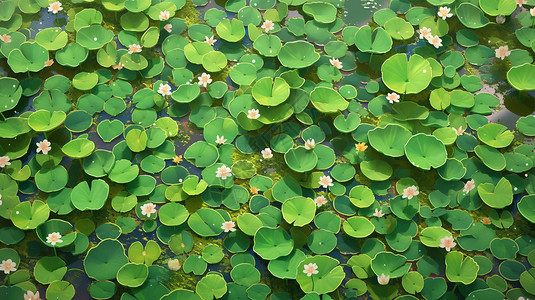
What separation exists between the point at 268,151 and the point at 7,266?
1.33 meters

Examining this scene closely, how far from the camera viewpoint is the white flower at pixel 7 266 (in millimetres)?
2451

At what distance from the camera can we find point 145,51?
308 cm

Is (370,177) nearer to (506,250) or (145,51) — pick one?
(506,250)

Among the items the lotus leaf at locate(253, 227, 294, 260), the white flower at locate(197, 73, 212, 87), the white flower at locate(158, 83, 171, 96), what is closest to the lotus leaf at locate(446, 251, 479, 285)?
the lotus leaf at locate(253, 227, 294, 260)

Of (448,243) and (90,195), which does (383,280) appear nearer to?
(448,243)

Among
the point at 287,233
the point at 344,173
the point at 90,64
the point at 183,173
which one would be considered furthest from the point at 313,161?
the point at 90,64

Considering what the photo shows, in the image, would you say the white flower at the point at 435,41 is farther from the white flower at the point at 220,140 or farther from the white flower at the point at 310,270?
the white flower at the point at 310,270

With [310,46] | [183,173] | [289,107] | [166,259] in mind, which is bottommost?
[166,259]

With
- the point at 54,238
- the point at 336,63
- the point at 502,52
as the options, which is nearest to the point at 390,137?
the point at 336,63

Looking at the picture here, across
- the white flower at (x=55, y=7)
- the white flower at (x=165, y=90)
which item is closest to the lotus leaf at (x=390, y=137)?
the white flower at (x=165, y=90)

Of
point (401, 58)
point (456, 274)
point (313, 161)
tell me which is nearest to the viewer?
point (456, 274)

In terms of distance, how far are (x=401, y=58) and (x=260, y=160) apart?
95 centimetres

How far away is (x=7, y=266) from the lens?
2455mm

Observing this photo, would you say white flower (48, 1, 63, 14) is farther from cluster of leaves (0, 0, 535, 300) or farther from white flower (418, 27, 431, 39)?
white flower (418, 27, 431, 39)
